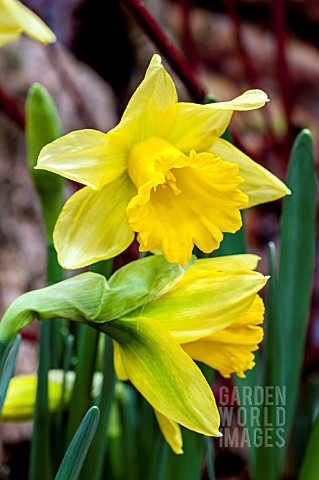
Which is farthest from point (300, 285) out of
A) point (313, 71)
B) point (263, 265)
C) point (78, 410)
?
point (313, 71)

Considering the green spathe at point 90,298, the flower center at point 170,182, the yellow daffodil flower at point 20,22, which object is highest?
the yellow daffodil flower at point 20,22

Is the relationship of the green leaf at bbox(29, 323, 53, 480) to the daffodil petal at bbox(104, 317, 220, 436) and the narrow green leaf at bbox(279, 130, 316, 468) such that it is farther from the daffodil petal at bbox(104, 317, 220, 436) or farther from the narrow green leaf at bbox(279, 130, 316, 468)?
the narrow green leaf at bbox(279, 130, 316, 468)

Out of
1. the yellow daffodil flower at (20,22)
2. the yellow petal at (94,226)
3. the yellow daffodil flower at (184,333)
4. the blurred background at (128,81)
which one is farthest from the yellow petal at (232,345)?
the yellow daffodil flower at (20,22)

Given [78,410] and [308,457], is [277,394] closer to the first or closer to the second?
[308,457]

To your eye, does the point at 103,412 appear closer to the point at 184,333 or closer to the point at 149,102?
the point at 184,333

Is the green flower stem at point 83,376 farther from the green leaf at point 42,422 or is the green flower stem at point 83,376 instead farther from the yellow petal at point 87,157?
the yellow petal at point 87,157

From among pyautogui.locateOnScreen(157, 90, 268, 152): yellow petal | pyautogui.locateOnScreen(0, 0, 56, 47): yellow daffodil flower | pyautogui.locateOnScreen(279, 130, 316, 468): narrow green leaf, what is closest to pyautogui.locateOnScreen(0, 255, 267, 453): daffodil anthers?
pyautogui.locateOnScreen(157, 90, 268, 152): yellow petal
